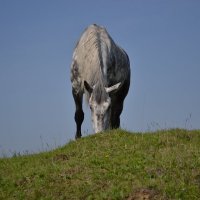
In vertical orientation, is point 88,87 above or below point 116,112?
above

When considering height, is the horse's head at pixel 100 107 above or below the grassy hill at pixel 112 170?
above

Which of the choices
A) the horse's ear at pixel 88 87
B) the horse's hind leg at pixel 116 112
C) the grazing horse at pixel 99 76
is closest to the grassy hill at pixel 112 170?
the grazing horse at pixel 99 76

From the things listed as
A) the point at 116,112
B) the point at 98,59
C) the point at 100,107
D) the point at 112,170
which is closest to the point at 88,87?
the point at 100,107

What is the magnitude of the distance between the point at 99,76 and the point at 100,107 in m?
1.35

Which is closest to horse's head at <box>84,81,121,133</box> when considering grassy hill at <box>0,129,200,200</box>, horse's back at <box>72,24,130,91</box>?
horse's back at <box>72,24,130,91</box>

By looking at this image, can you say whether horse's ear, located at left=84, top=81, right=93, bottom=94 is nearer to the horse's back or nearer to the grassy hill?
the horse's back

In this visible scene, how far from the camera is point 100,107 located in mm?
14328

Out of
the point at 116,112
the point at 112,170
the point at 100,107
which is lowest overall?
the point at 112,170

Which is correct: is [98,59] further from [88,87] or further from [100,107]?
[100,107]

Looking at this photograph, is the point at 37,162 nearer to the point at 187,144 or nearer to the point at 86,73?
the point at 187,144

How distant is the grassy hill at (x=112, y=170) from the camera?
904 centimetres

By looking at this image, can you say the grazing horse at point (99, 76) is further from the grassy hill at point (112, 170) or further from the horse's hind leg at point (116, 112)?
the grassy hill at point (112, 170)

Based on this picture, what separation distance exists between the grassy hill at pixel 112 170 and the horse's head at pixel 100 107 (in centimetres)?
169

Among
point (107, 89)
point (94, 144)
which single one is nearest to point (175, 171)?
point (94, 144)
